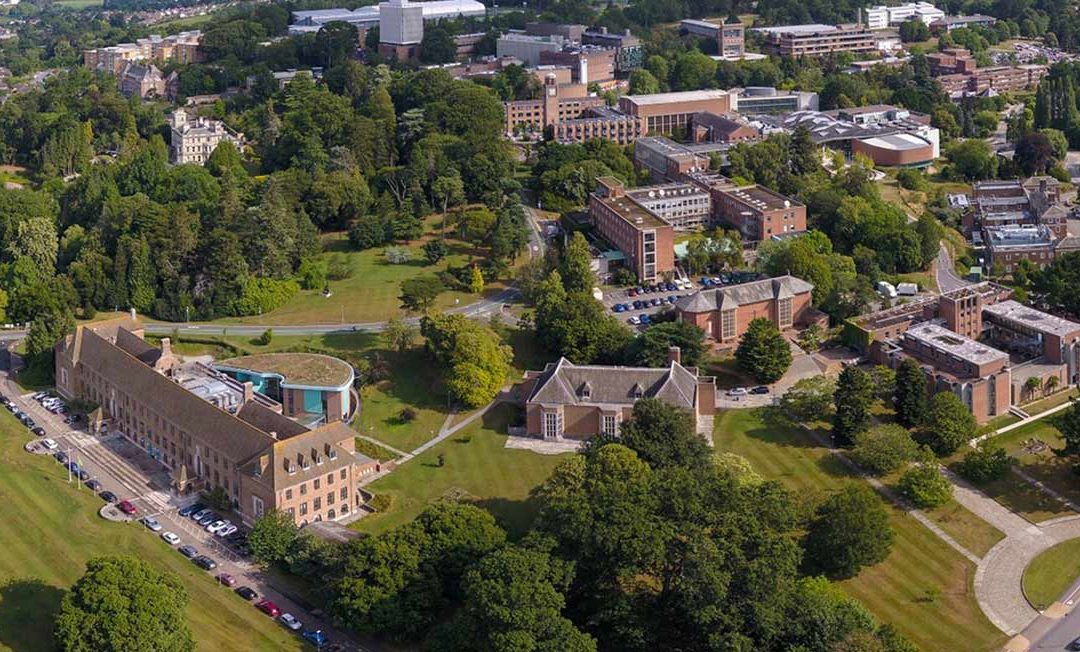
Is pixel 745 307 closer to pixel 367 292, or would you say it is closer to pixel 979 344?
pixel 979 344

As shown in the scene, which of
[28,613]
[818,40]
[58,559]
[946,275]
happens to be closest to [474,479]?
[58,559]

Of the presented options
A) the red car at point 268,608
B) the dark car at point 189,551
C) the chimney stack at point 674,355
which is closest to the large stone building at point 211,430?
the dark car at point 189,551

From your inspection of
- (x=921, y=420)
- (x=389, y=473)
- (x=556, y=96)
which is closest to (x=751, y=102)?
(x=556, y=96)

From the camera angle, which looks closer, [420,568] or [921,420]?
[420,568]

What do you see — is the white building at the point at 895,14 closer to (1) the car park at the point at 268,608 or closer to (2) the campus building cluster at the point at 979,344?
(2) the campus building cluster at the point at 979,344

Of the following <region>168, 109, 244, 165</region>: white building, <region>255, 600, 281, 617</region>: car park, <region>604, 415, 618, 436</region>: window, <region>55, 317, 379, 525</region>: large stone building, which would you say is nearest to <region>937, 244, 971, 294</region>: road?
<region>604, 415, 618, 436</region>: window

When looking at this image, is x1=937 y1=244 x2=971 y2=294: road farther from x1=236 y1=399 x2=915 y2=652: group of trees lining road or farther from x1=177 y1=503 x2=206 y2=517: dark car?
x1=177 y1=503 x2=206 y2=517: dark car

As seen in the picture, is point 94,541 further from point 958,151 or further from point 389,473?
point 958,151
